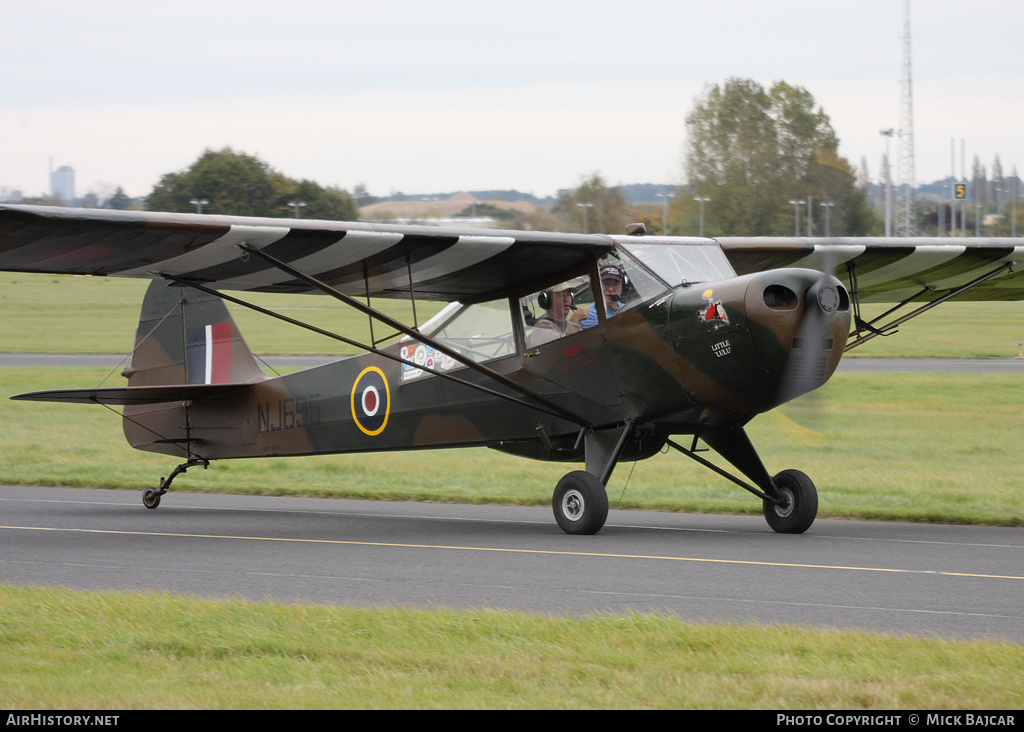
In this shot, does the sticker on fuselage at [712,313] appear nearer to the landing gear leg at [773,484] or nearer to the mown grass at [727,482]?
the mown grass at [727,482]

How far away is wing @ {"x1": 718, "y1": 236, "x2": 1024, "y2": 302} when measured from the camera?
11.9 metres

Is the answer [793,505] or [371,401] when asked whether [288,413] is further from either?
[793,505]

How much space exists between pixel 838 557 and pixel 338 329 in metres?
40.9

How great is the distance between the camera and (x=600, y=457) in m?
10.7

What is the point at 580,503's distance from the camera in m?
10.4

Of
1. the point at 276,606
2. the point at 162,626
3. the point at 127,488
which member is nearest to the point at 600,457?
the point at 276,606

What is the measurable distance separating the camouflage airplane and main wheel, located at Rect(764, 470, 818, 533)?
0.06 feet

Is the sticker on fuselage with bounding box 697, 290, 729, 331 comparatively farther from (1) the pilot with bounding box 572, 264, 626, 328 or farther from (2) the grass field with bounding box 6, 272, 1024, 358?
(2) the grass field with bounding box 6, 272, 1024, 358

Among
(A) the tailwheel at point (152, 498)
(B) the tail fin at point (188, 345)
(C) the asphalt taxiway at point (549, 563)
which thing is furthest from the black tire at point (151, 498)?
(B) the tail fin at point (188, 345)

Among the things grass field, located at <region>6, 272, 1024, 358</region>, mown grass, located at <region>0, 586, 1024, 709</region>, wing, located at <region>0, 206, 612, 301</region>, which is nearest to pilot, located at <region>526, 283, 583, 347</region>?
wing, located at <region>0, 206, 612, 301</region>

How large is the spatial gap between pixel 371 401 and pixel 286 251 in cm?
280

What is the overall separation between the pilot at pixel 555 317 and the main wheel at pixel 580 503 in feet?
4.79

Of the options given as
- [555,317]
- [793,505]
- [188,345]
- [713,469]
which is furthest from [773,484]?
[188,345]

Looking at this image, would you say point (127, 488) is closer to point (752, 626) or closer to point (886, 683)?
point (752, 626)
